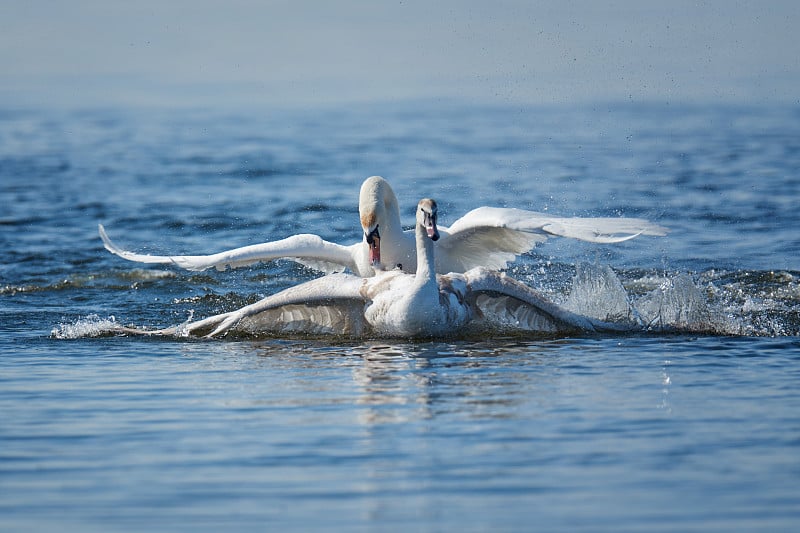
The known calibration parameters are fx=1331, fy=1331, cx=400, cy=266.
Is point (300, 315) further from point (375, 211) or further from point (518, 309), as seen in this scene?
point (518, 309)

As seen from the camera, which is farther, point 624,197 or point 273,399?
point 624,197

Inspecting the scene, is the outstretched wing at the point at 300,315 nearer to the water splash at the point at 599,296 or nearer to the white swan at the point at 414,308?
the white swan at the point at 414,308

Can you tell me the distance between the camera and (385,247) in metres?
13.2

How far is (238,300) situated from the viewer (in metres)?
15.0

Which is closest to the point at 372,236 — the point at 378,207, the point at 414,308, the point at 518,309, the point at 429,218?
the point at 378,207

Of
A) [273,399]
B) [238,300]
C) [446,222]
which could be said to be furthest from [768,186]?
[273,399]

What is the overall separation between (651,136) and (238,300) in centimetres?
2055

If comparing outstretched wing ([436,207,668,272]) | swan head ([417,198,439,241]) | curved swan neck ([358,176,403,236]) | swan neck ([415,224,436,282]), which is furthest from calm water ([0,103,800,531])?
curved swan neck ([358,176,403,236])

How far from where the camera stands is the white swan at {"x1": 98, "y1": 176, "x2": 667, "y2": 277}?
497 inches

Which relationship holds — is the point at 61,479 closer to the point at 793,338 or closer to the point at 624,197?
the point at 793,338

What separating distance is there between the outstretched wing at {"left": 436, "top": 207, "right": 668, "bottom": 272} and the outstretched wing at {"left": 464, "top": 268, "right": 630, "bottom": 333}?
499 mm

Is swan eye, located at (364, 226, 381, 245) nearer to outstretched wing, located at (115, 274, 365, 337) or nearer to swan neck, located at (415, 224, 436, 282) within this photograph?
outstretched wing, located at (115, 274, 365, 337)

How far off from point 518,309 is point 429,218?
4.64 ft

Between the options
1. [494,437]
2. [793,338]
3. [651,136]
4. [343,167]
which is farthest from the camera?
[651,136]
